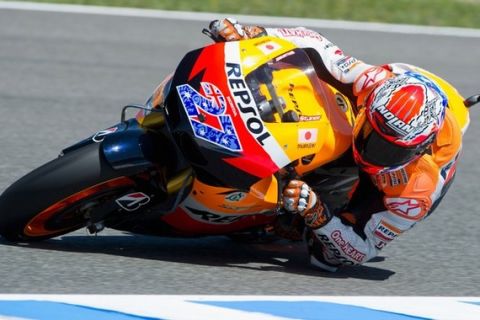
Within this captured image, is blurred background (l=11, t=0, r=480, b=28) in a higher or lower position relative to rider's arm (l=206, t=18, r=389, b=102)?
higher

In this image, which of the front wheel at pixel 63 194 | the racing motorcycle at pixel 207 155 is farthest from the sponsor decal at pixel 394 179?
the front wheel at pixel 63 194

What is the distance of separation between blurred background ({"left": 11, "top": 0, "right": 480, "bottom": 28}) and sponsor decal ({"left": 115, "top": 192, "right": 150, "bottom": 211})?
5935 mm

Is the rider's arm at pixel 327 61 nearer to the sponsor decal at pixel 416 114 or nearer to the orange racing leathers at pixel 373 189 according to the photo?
the orange racing leathers at pixel 373 189

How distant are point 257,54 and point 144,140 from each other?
619 millimetres

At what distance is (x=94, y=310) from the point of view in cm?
447

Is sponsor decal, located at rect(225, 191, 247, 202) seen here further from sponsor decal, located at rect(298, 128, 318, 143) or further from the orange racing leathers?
the orange racing leathers

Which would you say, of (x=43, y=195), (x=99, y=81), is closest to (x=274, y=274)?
(x=43, y=195)

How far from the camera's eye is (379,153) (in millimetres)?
4777

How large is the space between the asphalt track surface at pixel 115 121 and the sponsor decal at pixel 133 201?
0.27 meters

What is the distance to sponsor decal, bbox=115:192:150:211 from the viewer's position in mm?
5000

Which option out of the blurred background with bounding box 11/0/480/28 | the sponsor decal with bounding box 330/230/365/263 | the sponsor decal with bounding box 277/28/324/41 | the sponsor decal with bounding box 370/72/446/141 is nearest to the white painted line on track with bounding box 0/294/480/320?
the sponsor decal with bounding box 330/230/365/263

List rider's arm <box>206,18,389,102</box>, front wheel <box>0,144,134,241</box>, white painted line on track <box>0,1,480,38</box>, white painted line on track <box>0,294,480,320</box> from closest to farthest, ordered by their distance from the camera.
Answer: white painted line on track <box>0,294,480,320</box>
front wheel <box>0,144,134,241</box>
rider's arm <box>206,18,389,102</box>
white painted line on track <box>0,1,480,38</box>

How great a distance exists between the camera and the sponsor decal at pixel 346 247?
16.9 ft

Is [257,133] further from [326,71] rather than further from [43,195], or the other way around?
[43,195]
